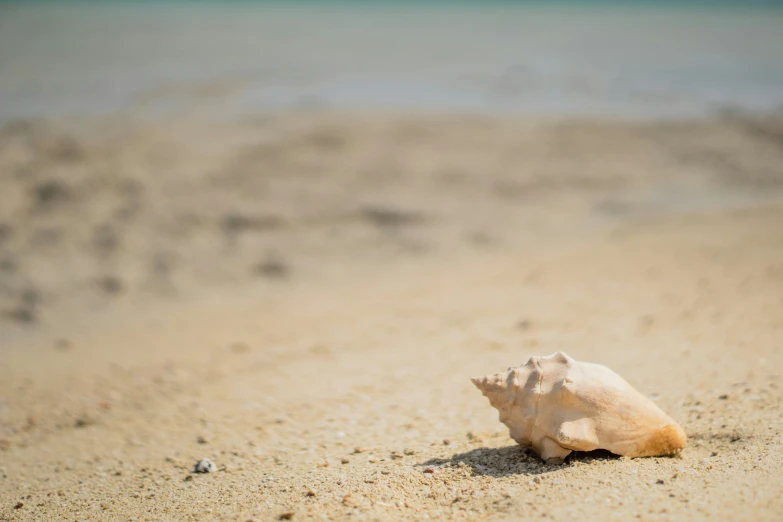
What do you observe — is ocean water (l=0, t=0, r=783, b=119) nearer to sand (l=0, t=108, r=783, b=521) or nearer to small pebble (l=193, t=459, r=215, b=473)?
sand (l=0, t=108, r=783, b=521)

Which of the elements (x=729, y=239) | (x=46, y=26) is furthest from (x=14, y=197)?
(x=46, y=26)

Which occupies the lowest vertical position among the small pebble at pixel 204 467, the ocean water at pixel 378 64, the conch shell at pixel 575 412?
the small pebble at pixel 204 467

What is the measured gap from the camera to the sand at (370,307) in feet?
9.52

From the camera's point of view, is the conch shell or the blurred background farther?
the blurred background

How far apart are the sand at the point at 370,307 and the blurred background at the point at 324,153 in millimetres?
44

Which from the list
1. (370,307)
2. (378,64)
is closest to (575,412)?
(370,307)

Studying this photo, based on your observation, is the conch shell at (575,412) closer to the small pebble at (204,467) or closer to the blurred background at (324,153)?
the small pebble at (204,467)

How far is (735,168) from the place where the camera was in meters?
9.05

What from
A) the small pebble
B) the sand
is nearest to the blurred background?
the sand

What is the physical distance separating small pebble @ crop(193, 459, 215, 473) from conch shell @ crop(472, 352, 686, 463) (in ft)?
4.34

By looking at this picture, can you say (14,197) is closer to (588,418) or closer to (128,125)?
(128,125)

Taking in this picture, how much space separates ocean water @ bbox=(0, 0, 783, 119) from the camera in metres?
11.1

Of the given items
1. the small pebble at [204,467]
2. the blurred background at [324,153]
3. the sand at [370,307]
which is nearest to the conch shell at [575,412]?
the sand at [370,307]

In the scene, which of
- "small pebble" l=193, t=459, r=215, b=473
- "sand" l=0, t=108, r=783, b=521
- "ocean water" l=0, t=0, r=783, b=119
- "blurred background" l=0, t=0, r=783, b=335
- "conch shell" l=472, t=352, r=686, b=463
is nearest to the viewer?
"conch shell" l=472, t=352, r=686, b=463
